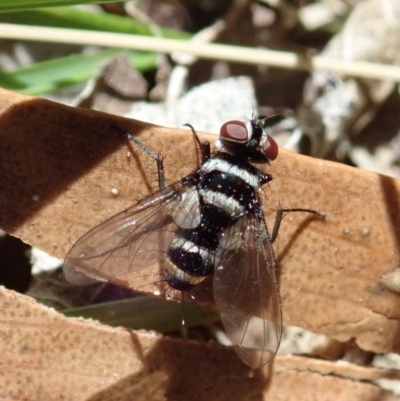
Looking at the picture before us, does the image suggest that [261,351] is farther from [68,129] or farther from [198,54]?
[198,54]

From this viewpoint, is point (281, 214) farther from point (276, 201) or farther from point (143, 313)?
point (143, 313)

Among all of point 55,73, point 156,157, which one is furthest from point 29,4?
point 156,157

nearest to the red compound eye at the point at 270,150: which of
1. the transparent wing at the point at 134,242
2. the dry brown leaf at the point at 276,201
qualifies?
the dry brown leaf at the point at 276,201

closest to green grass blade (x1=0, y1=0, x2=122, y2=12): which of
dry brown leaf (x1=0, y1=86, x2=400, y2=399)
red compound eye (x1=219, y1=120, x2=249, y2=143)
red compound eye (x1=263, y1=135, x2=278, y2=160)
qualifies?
dry brown leaf (x1=0, y1=86, x2=400, y2=399)

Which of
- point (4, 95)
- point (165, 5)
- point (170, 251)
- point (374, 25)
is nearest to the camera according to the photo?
point (4, 95)

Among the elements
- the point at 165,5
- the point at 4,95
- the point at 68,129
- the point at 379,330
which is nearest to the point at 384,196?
the point at 379,330

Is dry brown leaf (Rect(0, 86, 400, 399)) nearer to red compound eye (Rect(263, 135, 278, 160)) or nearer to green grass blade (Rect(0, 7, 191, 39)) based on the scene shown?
red compound eye (Rect(263, 135, 278, 160))
